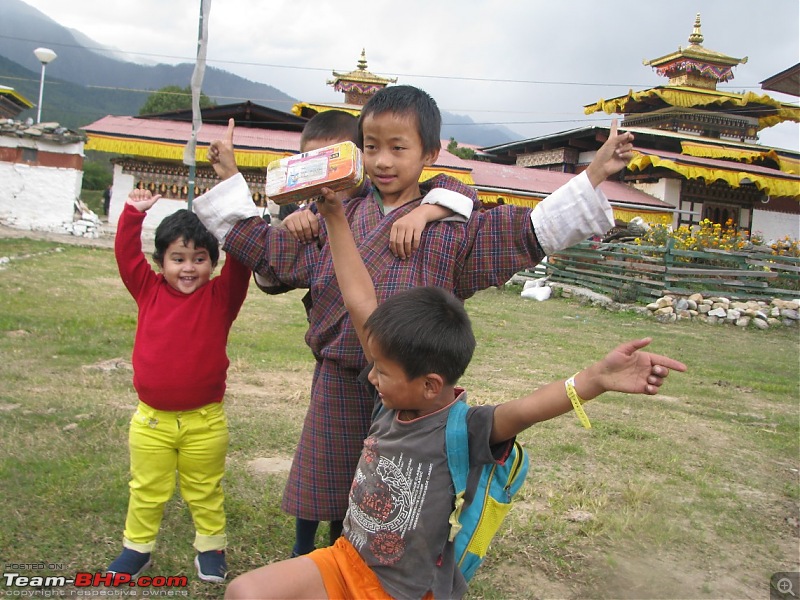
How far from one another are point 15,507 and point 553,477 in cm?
238

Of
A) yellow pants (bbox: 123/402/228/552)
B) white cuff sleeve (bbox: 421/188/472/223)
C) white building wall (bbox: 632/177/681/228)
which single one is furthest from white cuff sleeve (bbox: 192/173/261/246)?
white building wall (bbox: 632/177/681/228)

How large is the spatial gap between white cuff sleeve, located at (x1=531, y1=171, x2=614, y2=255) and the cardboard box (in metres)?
0.53

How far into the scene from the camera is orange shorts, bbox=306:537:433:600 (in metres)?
1.60

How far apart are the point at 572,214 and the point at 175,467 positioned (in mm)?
1498

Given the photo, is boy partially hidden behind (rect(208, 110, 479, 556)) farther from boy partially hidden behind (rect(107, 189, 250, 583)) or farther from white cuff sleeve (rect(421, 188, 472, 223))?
boy partially hidden behind (rect(107, 189, 250, 583))

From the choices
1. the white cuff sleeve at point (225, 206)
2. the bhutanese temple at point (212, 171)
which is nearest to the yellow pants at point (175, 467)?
the white cuff sleeve at point (225, 206)

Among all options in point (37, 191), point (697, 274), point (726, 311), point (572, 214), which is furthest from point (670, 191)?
point (572, 214)

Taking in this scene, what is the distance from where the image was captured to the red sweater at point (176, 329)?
223 centimetres

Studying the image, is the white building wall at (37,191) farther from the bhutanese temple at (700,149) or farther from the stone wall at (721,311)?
the bhutanese temple at (700,149)

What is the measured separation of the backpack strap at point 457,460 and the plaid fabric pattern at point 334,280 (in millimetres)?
412

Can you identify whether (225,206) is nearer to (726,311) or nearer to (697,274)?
(726,311)

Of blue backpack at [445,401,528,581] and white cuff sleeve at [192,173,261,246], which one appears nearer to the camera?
blue backpack at [445,401,528,581]

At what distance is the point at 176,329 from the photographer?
2.27 meters

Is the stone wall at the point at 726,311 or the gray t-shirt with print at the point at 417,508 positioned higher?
the stone wall at the point at 726,311
